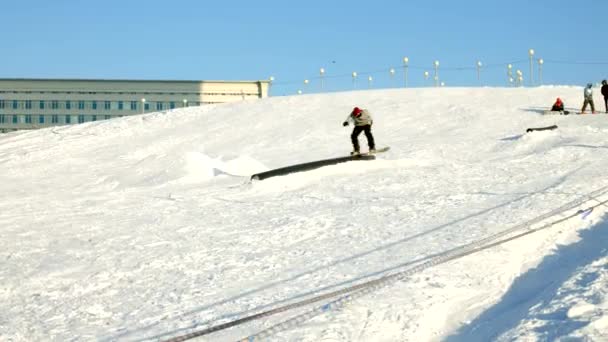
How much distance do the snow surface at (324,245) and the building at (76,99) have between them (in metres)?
82.5

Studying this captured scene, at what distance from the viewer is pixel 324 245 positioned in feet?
27.1

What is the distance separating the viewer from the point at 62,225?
11.2 metres

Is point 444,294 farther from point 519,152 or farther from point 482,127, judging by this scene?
point 482,127

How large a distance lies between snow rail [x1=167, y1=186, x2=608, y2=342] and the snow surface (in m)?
0.07

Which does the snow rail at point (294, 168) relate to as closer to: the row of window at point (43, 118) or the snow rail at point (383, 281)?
the snow rail at point (383, 281)

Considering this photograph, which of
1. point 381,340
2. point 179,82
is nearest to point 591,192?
point 381,340

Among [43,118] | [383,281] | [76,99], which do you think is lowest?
[383,281]

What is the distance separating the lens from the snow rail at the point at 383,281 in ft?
17.5

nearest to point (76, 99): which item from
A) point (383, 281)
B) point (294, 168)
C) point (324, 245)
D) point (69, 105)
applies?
point (69, 105)

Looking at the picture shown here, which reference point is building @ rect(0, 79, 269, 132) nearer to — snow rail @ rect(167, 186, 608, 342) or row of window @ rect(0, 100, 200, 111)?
row of window @ rect(0, 100, 200, 111)

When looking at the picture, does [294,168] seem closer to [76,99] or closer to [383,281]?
[383,281]

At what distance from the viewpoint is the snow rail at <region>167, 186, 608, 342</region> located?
17.5 ft

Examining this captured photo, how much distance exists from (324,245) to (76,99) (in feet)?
321

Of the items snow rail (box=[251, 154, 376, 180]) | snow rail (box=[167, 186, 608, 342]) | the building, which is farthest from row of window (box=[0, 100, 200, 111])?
snow rail (box=[167, 186, 608, 342])
